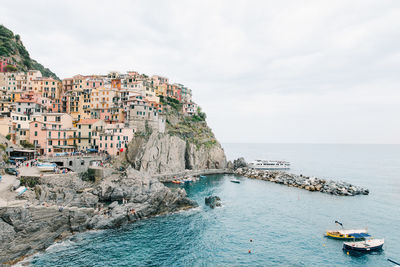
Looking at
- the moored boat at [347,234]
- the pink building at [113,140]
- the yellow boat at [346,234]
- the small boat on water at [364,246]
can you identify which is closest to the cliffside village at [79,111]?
the pink building at [113,140]

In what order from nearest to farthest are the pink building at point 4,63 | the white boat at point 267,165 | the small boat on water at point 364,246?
the small boat on water at point 364,246, the pink building at point 4,63, the white boat at point 267,165

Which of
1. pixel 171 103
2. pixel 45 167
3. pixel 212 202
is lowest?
pixel 212 202

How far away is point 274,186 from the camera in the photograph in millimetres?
86000

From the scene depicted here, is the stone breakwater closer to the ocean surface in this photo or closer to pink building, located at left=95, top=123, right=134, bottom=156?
the ocean surface

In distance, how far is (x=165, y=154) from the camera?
287 ft

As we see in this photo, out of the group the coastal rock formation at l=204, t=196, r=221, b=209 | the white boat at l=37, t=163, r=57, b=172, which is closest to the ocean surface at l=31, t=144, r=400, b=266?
the coastal rock formation at l=204, t=196, r=221, b=209

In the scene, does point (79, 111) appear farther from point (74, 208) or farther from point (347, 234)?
point (347, 234)

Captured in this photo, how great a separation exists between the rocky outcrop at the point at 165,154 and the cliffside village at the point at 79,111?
4.72 meters

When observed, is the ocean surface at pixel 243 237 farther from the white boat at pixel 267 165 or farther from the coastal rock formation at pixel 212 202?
the white boat at pixel 267 165

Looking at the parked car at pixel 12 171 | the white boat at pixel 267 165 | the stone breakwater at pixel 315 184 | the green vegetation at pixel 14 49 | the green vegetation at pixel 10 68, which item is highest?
the green vegetation at pixel 14 49

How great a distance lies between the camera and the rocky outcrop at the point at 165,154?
8038 cm

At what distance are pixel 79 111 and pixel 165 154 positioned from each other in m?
39.9

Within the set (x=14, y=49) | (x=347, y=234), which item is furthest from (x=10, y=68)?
(x=347, y=234)

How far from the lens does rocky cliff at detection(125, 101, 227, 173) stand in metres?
81.2
